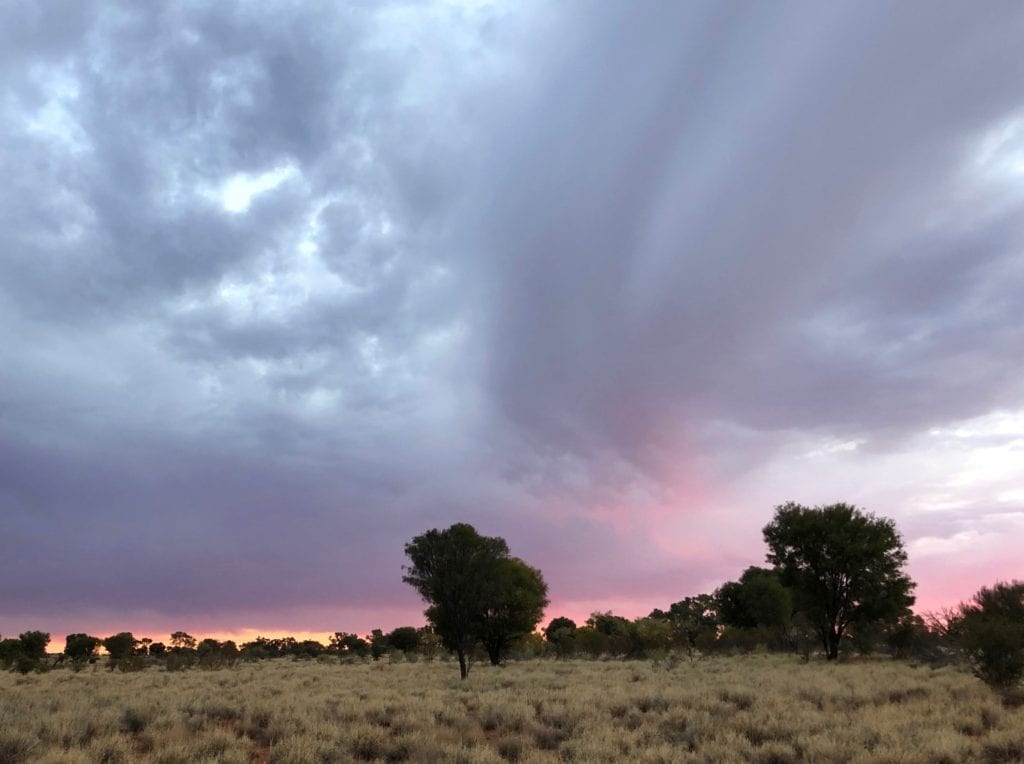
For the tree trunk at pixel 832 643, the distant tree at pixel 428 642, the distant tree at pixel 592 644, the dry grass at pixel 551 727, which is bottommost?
the dry grass at pixel 551 727

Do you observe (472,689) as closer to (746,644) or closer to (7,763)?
(7,763)

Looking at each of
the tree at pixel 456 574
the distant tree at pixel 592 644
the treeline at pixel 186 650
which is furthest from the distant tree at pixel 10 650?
the distant tree at pixel 592 644

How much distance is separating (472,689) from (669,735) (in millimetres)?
12916

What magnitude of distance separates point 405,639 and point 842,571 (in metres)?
64.5

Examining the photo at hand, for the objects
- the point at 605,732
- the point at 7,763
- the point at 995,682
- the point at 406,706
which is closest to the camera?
the point at 7,763

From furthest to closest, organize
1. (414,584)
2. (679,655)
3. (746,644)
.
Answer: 1. (746,644)
2. (679,655)
3. (414,584)

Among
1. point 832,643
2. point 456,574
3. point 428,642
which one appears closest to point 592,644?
point 832,643

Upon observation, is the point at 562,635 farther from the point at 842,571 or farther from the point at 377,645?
the point at 842,571

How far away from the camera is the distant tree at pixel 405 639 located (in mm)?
92312

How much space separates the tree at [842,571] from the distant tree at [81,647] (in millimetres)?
72856

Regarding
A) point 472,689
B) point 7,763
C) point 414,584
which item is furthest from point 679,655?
point 7,763

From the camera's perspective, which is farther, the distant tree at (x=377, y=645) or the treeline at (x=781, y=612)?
the distant tree at (x=377, y=645)

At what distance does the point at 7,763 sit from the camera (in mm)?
11102

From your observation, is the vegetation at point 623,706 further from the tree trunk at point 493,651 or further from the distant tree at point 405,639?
the distant tree at point 405,639
